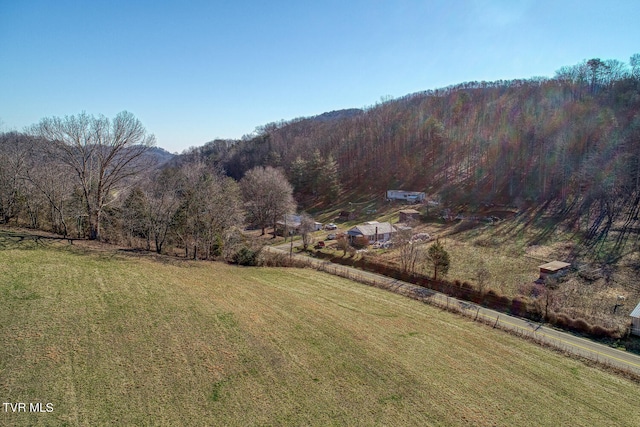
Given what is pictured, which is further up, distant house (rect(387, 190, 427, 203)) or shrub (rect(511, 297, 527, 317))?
distant house (rect(387, 190, 427, 203))

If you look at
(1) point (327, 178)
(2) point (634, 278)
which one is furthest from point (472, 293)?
(1) point (327, 178)

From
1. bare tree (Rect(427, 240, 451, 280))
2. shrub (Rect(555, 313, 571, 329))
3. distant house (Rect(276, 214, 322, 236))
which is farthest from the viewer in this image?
distant house (Rect(276, 214, 322, 236))

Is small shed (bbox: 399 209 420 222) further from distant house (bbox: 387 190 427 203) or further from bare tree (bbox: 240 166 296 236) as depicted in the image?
bare tree (bbox: 240 166 296 236)

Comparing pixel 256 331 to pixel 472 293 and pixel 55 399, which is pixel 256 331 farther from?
pixel 472 293

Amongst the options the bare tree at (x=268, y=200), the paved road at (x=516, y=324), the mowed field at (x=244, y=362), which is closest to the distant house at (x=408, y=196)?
the bare tree at (x=268, y=200)

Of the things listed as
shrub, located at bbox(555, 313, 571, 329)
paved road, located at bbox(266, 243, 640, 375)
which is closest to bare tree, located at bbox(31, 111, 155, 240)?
paved road, located at bbox(266, 243, 640, 375)

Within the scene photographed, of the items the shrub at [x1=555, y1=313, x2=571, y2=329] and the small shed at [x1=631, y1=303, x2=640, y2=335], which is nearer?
the small shed at [x1=631, y1=303, x2=640, y2=335]


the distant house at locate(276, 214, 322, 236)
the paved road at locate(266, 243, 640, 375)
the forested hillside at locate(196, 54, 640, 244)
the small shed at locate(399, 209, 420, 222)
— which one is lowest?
the paved road at locate(266, 243, 640, 375)

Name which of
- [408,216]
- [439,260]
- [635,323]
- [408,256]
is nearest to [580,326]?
[635,323]
